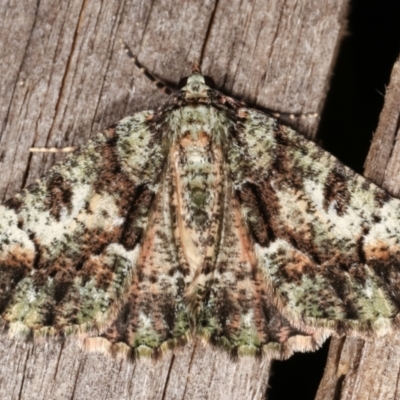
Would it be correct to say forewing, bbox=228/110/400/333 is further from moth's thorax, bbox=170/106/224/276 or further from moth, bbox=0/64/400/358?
moth's thorax, bbox=170/106/224/276

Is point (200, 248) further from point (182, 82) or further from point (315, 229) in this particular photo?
point (182, 82)

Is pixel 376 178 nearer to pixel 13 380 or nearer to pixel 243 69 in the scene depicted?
pixel 243 69

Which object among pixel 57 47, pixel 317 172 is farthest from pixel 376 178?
pixel 57 47

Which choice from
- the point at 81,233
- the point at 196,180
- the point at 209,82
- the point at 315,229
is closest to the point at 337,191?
the point at 315,229

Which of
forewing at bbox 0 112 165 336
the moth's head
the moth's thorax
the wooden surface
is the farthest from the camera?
the wooden surface

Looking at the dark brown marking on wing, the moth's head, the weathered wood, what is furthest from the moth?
the weathered wood

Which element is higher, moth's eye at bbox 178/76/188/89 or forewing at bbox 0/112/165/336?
moth's eye at bbox 178/76/188/89

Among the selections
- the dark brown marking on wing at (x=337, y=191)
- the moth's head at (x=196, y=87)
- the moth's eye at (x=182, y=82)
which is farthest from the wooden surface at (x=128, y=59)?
the dark brown marking on wing at (x=337, y=191)
